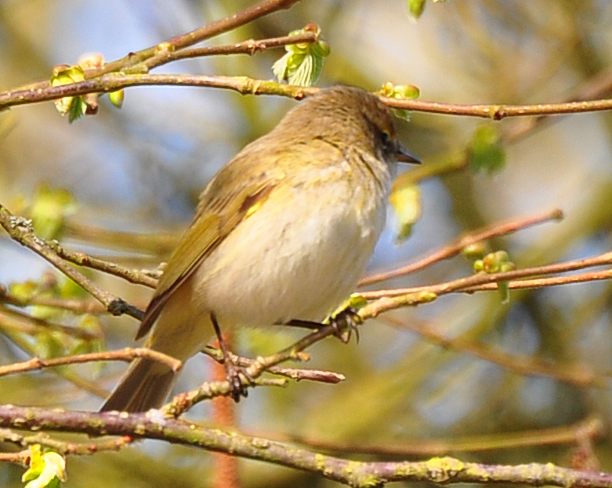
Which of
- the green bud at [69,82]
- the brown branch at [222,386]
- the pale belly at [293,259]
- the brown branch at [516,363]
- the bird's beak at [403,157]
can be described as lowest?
the brown branch at [222,386]

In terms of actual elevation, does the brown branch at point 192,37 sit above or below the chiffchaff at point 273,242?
below

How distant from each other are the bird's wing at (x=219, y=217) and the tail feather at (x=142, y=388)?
386 mm

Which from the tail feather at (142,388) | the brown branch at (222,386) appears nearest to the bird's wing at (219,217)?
the tail feather at (142,388)

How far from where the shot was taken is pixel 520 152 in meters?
7.57

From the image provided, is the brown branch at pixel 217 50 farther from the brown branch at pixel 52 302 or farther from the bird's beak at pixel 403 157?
the bird's beak at pixel 403 157

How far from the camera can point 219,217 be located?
146 inches

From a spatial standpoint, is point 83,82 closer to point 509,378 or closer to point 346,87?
point 346,87

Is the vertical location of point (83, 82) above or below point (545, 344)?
below

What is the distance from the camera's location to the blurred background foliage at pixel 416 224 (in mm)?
5254

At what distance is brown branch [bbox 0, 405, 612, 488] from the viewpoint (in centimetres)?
223

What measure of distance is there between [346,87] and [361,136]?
392mm

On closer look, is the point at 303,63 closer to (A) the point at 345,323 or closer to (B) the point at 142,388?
(A) the point at 345,323

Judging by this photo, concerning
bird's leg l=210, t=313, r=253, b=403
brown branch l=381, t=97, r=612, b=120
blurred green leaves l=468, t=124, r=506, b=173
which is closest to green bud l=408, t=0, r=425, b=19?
brown branch l=381, t=97, r=612, b=120

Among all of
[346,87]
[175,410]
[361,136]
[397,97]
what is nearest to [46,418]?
[175,410]
